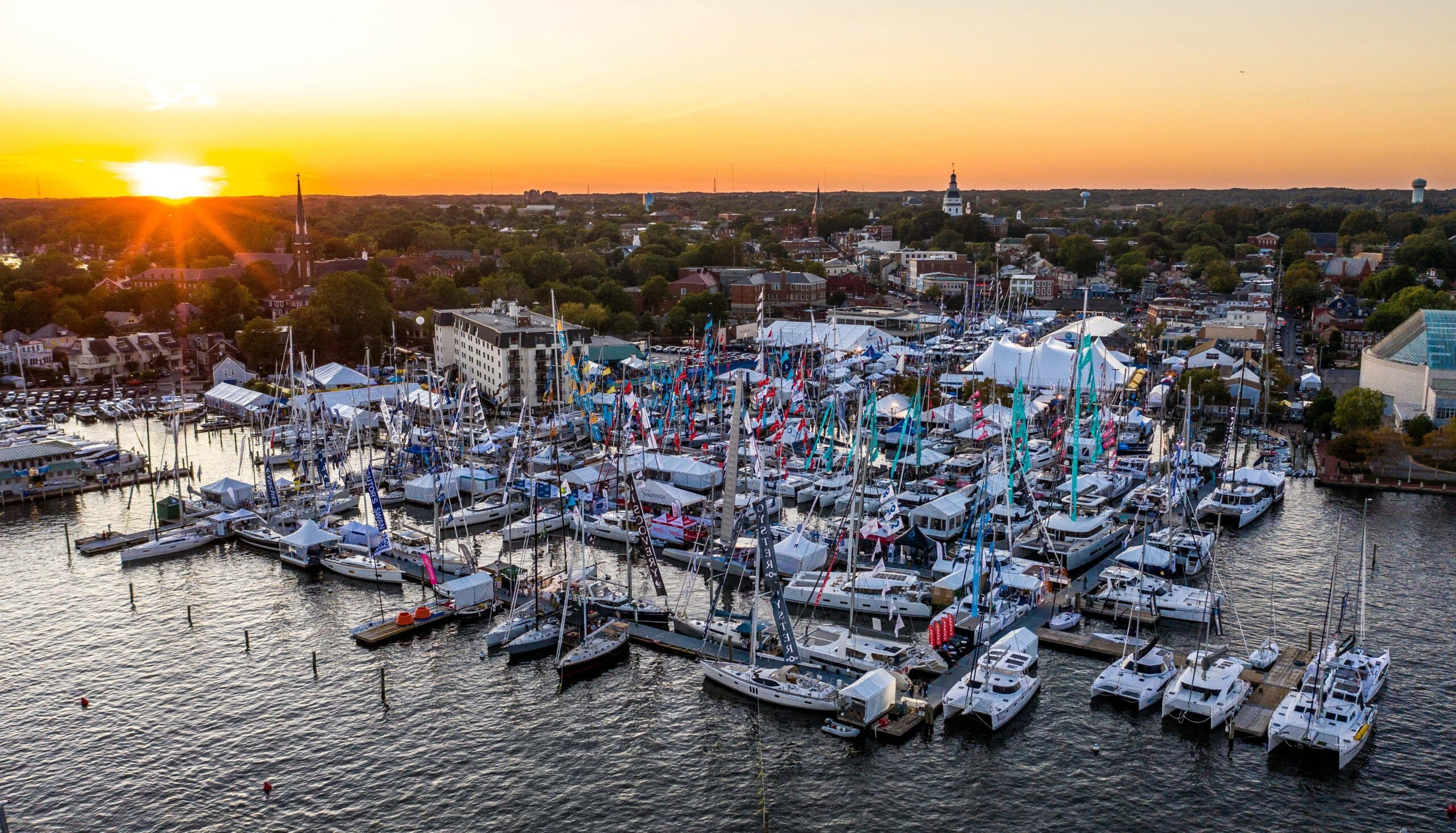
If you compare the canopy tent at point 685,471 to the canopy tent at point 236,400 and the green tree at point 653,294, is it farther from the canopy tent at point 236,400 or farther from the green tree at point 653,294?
the green tree at point 653,294

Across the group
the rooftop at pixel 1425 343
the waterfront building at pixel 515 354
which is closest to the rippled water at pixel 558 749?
the rooftop at pixel 1425 343

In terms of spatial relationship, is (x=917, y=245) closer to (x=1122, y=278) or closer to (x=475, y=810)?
(x=1122, y=278)

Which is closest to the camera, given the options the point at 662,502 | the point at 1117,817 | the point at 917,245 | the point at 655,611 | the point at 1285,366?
the point at 1117,817

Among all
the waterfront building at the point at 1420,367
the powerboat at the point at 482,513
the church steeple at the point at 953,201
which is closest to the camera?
the powerboat at the point at 482,513

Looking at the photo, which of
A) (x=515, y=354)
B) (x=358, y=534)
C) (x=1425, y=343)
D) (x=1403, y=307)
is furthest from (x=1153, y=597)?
(x=1403, y=307)

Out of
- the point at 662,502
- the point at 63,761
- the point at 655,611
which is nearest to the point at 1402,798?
the point at 655,611
